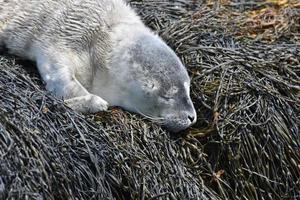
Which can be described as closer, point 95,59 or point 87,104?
point 87,104

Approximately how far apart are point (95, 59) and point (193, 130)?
0.48 meters

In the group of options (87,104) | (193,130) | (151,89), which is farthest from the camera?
(193,130)

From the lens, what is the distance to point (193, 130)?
10.8 ft

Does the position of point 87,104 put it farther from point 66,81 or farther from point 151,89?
point 151,89

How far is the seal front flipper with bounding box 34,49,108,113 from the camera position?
2986 mm

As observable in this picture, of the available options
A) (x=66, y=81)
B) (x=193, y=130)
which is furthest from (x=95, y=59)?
(x=193, y=130)

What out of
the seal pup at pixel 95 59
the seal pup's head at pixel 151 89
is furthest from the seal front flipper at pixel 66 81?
the seal pup's head at pixel 151 89

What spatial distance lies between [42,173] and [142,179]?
431 mm

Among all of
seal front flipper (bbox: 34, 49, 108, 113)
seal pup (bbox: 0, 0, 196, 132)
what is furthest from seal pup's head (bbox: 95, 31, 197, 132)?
seal front flipper (bbox: 34, 49, 108, 113)

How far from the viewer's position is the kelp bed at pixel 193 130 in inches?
105

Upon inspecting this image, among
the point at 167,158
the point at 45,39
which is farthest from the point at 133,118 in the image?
the point at 45,39

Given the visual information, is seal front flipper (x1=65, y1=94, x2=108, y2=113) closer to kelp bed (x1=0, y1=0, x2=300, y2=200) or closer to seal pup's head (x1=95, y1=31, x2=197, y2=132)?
kelp bed (x1=0, y1=0, x2=300, y2=200)

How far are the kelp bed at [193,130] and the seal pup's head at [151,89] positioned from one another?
0.06m

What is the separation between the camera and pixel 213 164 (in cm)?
325
